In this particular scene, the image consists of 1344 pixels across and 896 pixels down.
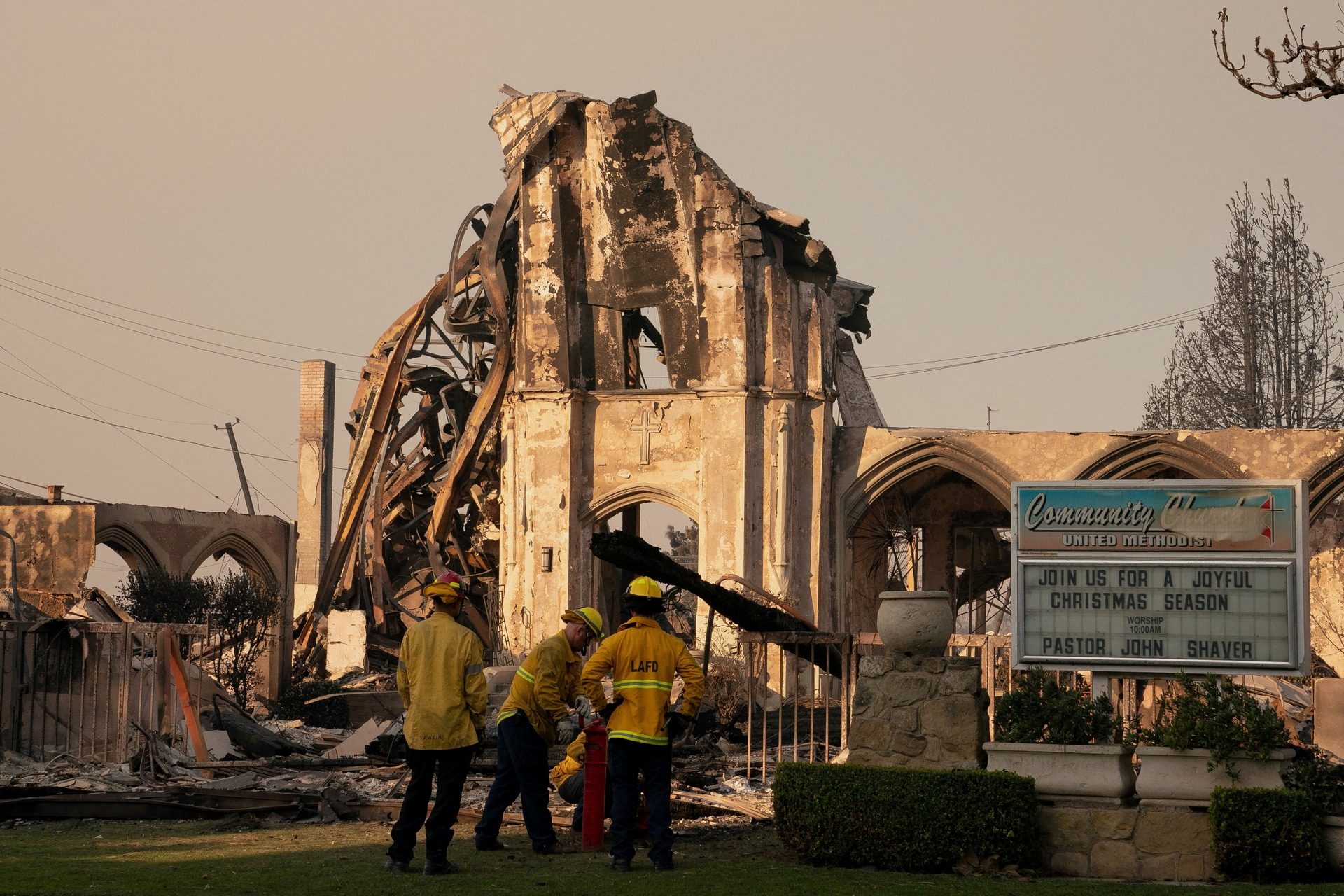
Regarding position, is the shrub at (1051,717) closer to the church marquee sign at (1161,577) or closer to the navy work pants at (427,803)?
the church marquee sign at (1161,577)

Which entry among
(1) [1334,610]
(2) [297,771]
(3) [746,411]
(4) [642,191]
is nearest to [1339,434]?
(1) [1334,610]

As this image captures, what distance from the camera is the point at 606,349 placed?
969 inches

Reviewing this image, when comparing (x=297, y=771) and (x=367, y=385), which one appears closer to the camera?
(x=297, y=771)

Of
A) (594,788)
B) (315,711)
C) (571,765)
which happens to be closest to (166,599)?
(315,711)

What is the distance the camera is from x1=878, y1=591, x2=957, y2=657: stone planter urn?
9.63 meters

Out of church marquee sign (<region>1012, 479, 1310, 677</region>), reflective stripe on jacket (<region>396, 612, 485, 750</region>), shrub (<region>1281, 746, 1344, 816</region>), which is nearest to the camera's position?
reflective stripe on jacket (<region>396, 612, 485, 750</region>)

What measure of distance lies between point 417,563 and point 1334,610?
1601cm

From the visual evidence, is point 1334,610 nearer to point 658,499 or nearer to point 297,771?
point 658,499

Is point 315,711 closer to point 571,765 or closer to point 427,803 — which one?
point 571,765

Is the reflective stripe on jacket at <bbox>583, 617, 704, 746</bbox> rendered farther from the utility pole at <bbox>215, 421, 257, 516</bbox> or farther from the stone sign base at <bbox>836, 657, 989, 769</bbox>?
the utility pole at <bbox>215, 421, 257, 516</bbox>

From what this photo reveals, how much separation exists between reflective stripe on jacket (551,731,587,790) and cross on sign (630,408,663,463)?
12.6m

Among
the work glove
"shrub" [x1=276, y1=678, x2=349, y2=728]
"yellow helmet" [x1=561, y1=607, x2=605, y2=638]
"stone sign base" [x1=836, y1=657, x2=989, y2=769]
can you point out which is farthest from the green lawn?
"shrub" [x1=276, y1=678, x2=349, y2=728]

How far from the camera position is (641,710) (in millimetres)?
8656

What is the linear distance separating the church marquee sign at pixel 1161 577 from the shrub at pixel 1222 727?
544mm
